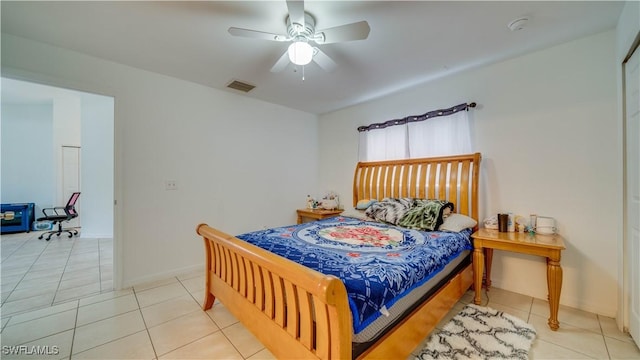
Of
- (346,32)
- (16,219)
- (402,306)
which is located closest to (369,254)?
(402,306)

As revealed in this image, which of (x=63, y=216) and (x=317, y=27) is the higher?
(x=317, y=27)

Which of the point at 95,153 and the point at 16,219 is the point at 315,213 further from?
the point at 16,219

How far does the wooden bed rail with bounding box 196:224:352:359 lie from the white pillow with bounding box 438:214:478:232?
1786 mm

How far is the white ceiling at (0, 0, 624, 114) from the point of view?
1.74 meters

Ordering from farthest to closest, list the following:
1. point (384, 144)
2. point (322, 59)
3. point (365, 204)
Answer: point (384, 144), point (365, 204), point (322, 59)

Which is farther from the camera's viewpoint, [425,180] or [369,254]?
[425,180]

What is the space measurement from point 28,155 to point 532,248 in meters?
9.48

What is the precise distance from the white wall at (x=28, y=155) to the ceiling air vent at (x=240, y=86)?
215 inches

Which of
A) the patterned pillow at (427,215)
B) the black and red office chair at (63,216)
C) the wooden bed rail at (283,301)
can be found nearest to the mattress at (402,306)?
the wooden bed rail at (283,301)

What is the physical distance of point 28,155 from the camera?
548 cm

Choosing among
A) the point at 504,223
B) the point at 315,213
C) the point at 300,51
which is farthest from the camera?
the point at 315,213

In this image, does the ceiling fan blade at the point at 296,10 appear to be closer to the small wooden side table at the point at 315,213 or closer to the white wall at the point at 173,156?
the white wall at the point at 173,156

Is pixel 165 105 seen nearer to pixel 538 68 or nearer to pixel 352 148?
pixel 352 148

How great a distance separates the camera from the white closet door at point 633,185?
63.7 inches
